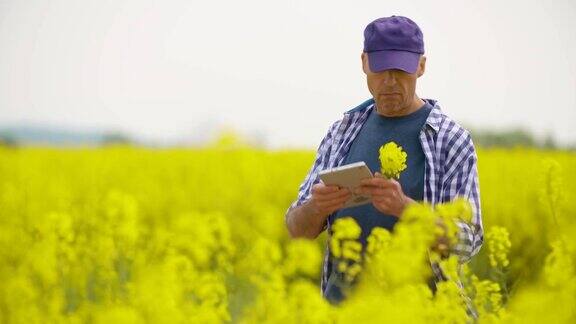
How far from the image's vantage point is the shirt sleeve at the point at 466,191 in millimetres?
3646

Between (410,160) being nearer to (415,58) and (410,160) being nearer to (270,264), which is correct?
(415,58)

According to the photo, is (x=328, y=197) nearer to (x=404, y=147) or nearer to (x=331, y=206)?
(x=331, y=206)

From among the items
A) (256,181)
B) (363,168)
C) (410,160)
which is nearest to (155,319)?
(363,168)

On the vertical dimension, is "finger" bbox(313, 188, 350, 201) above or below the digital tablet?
below

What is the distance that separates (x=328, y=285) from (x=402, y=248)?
0.78 m

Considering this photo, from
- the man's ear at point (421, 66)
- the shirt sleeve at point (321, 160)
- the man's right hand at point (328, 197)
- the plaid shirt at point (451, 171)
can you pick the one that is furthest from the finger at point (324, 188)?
the man's ear at point (421, 66)

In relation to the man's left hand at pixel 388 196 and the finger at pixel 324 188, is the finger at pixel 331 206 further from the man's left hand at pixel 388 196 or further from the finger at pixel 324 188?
the man's left hand at pixel 388 196

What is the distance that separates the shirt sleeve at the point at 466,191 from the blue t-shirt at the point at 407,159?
10cm

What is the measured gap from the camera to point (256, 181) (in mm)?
9586

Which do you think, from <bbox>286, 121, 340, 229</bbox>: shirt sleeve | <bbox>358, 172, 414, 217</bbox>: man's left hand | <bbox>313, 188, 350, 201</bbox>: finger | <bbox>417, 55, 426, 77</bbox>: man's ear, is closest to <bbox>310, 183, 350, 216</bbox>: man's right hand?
<bbox>313, 188, 350, 201</bbox>: finger

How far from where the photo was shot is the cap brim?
3633 millimetres

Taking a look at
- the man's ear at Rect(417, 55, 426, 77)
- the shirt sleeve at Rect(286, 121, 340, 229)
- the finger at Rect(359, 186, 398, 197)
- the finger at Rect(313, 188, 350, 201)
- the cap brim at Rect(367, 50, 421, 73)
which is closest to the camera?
the finger at Rect(359, 186, 398, 197)

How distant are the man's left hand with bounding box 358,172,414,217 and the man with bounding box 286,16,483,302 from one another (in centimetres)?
14

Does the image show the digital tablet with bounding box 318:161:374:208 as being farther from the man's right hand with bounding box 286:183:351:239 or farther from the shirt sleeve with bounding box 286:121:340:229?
the shirt sleeve with bounding box 286:121:340:229
